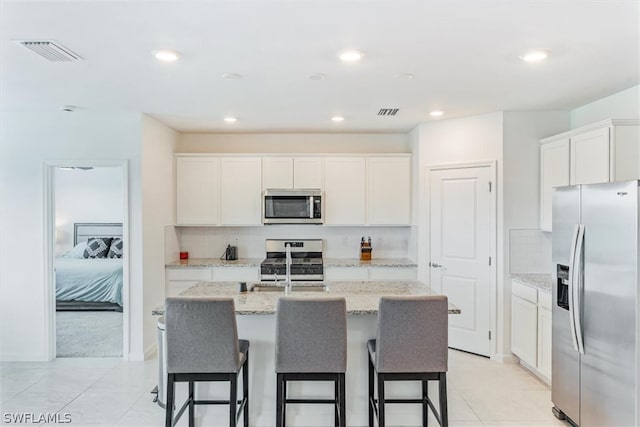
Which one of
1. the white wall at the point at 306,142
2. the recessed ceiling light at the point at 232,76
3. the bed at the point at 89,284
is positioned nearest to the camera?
the recessed ceiling light at the point at 232,76

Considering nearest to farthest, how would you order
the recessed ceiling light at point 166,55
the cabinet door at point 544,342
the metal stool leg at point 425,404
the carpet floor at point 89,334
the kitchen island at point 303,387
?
1. the recessed ceiling light at point 166,55
2. the metal stool leg at point 425,404
3. the kitchen island at point 303,387
4. the cabinet door at point 544,342
5. the carpet floor at point 89,334

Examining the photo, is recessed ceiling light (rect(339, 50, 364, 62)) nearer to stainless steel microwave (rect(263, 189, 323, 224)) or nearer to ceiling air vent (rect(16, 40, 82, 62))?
ceiling air vent (rect(16, 40, 82, 62))

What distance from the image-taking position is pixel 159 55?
262 centimetres

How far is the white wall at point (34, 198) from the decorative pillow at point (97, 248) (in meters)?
2.67

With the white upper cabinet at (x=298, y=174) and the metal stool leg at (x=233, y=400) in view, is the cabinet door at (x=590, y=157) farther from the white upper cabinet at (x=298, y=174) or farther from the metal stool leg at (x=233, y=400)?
the metal stool leg at (x=233, y=400)

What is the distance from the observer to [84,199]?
7.57 metres

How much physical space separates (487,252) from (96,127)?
4.29 m

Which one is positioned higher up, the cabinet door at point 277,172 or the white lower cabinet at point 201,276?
the cabinet door at point 277,172

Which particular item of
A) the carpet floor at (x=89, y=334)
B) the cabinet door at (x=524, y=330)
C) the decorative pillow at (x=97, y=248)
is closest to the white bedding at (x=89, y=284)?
the carpet floor at (x=89, y=334)

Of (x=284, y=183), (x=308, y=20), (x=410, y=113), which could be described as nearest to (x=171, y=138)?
(x=284, y=183)

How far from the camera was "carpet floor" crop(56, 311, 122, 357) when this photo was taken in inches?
174

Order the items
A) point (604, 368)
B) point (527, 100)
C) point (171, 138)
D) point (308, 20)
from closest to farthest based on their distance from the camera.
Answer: point (308, 20), point (604, 368), point (527, 100), point (171, 138)

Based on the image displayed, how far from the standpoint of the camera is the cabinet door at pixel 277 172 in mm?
5180

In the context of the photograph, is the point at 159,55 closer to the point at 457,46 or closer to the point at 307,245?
the point at 457,46
